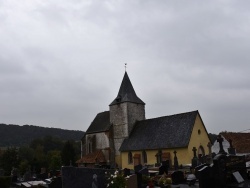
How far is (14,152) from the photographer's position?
48250mm

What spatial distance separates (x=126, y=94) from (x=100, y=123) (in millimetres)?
6579

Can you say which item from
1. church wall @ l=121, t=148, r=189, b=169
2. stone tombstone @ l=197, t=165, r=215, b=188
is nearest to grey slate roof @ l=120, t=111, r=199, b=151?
church wall @ l=121, t=148, r=189, b=169

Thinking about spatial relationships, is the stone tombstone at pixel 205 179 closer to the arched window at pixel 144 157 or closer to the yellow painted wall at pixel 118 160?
the arched window at pixel 144 157

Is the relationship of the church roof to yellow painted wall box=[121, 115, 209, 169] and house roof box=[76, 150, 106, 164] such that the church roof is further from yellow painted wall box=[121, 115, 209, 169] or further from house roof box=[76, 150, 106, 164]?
yellow painted wall box=[121, 115, 209, 169]

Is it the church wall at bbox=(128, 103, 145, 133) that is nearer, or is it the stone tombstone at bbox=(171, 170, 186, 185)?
the stone tombstone at bbox=(171, 170, 186, 185)

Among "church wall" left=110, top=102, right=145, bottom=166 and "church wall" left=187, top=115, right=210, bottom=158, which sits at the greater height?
"church wall" left=110, top=102, right=145, bottom=166

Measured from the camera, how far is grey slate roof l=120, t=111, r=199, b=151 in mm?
32438

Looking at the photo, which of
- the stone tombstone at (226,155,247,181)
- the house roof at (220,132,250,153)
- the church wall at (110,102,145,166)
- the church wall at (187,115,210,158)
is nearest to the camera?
the stone tombstone at (226,155,247,181)

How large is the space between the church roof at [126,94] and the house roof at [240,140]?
12.1m

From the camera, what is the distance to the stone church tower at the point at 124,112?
40.4 m

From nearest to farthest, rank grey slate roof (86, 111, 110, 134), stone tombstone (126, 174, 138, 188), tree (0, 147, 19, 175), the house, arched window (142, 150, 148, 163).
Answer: stone tombstone (126, 174, 138, 188), the house, arched window (142, 150, 148, 163), grey slate roof (86, 111, 110, 134), tree (0, 147, 19, 175)

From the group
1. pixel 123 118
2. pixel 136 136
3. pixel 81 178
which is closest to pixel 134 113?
pixel 123 118

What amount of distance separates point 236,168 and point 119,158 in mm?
28646

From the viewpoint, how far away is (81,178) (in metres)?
10.4
